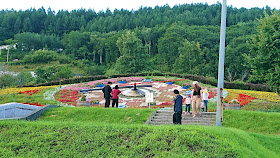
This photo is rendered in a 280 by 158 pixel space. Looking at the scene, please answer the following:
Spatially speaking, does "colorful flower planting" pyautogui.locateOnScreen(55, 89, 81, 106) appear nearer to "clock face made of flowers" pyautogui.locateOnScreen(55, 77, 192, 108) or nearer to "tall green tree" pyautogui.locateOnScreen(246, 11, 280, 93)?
"clock face made of flowers" pyautogui.locateOnScreen(55, 77, 192, 108)

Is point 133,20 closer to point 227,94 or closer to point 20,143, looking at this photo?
point 227,94

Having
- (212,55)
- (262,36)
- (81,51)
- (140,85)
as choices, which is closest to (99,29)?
(81,51)

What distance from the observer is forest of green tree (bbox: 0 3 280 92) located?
4897 centimetres

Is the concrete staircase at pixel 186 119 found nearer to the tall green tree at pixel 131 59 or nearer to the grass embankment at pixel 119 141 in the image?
the grass embankment at pixel 119 141

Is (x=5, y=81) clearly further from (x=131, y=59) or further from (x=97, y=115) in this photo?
(x=131, y=59)

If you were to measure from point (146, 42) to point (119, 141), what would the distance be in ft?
251

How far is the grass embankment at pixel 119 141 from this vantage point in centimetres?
718

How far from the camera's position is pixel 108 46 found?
7575cm

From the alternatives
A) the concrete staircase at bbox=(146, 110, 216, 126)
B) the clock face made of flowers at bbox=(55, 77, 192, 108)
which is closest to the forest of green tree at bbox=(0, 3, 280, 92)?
the clock face made of flowers at bbox=(55, 77, 192, 108)

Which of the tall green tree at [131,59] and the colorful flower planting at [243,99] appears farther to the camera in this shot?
the tall green tree at [131,59]

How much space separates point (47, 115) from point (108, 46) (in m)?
63.2

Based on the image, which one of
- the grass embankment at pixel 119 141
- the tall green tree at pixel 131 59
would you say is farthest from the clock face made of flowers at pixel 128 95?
the tall green tree at pixel 131 59

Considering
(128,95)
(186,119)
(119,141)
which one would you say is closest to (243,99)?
(128,95)

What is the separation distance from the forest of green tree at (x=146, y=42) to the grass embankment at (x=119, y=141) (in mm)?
11972
